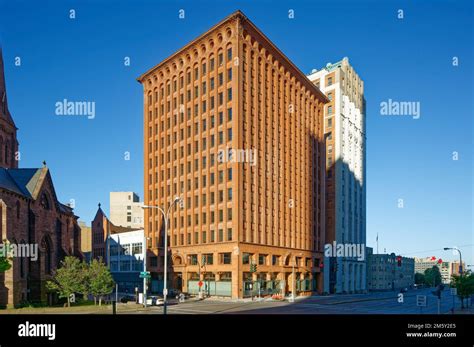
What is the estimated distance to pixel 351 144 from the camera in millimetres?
110812

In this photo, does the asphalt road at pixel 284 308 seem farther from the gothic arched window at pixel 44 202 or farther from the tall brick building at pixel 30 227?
the gothic arched window at pixel 44 202

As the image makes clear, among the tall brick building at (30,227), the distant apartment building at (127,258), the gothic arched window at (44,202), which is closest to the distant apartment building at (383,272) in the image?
the distant apartment building at (127,258)

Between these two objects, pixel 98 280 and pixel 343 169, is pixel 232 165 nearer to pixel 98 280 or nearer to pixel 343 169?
pixel 98 280

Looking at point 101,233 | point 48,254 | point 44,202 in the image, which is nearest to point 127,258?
point 101,233

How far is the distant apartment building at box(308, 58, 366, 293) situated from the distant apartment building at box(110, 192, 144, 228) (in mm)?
72912

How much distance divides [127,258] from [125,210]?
47.6m

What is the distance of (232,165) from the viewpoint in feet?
220

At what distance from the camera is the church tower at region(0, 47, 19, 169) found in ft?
212

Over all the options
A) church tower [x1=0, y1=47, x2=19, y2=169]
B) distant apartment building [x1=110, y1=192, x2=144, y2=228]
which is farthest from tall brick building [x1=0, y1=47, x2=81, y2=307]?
distant apartment building [x1=110, y1=192, x2=144, y2=228]

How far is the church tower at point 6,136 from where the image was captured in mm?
64688

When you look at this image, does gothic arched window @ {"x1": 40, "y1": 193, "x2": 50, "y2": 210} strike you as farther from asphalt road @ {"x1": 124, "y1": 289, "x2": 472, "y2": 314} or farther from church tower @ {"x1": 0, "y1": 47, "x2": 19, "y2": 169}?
asphalt road @ {"x1": 124, "y1": 289, "x2": 472, "y2": 314}
